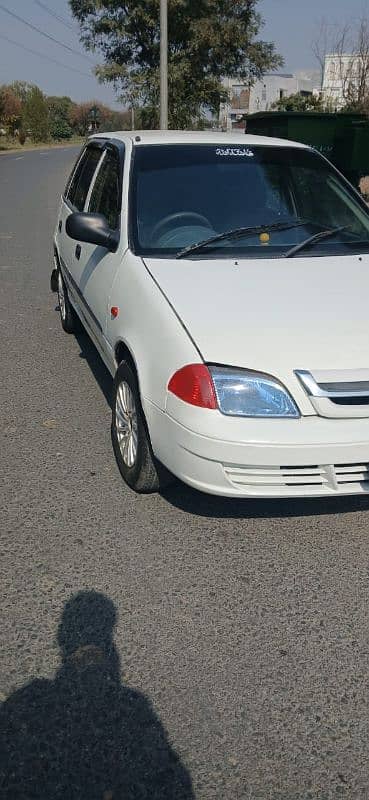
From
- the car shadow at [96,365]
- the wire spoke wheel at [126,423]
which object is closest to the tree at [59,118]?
the car shadow at [96,365]

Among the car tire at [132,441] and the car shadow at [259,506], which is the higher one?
the car tire at [132,441]

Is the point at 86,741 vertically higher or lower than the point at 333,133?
lower

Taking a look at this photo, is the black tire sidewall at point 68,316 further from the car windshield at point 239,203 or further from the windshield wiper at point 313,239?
the windshield wiper at point 313,239

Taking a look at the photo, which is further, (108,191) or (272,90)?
(272,90)

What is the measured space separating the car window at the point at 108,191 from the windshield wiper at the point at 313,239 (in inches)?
38.9

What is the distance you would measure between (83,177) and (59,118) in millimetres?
95988

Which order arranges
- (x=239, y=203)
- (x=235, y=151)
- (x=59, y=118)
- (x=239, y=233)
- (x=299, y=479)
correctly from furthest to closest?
1. (x=59, y=118)
2. (x=235, y=151)
3. (x=239, y=203)
4. (x=239, y=233)
5. (x=299, y=479)

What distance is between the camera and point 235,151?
189 inches

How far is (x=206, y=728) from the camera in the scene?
2.43m

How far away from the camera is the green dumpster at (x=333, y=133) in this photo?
45.3 feet

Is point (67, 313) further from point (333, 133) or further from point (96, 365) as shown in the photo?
point (333, 133)

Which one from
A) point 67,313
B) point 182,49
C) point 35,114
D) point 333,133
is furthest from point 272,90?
point 67,313

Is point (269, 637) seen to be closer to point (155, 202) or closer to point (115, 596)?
point (115, 596)

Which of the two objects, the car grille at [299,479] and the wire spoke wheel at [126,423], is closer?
the car grille at [299,479]
